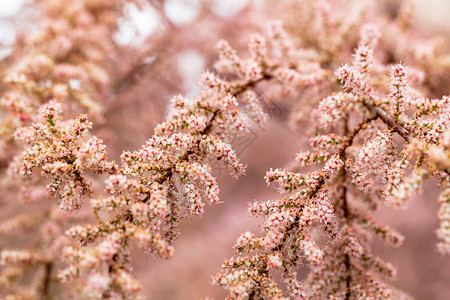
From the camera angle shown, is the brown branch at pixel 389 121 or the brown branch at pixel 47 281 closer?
the brown branch at pixel 389 121

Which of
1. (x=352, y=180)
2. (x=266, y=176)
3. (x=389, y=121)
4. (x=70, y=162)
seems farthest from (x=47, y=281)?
(x=389, y=121)

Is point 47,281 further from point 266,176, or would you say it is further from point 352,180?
point 352,180

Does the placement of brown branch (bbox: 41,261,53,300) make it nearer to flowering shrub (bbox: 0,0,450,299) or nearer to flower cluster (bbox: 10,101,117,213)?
flowering shrub (bbox: 0,0,450,299)

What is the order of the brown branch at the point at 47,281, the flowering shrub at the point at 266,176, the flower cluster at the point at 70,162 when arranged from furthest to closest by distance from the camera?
1. the brown branch at the point at 47,281
2. the flower cluster at the point at 70,162
3. the flowering shrub at the point at 266,176

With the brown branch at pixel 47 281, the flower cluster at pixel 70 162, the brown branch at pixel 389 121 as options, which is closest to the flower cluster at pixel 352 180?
the brown branch at pixel 389 121

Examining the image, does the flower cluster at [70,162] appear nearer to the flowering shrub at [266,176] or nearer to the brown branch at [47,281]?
the flowering shrub at [266,176]

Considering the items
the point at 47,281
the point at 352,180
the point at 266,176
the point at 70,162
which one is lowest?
the point at 352,180

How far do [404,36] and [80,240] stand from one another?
16.0 feet

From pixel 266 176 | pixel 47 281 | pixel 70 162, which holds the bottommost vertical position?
pixel 266 176

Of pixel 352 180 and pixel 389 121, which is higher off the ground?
pixel 389 121

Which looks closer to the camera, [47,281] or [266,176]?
[266,176]

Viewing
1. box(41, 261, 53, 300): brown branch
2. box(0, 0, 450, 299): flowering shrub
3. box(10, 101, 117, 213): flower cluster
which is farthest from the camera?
box(41, 261, 53, 300): brown branch

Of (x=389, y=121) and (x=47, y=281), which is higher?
(x=47, y=281)

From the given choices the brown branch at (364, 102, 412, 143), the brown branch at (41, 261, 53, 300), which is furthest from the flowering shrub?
the brown branch at (41, 261, 53, 300)
